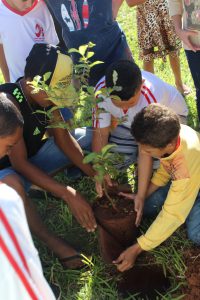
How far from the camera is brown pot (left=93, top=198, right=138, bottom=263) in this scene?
A: 228cm

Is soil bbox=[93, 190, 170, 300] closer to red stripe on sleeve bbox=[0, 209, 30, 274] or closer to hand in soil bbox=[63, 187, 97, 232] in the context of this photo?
hand in soil bbox=[63, 187, 97, 232]

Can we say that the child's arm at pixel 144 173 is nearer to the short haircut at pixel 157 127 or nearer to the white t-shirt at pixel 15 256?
the short haircut at pixel 157 127

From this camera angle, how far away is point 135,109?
2520mm

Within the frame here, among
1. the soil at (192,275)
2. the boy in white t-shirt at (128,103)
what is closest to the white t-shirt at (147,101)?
the boy in white t-shirt at (128,103)

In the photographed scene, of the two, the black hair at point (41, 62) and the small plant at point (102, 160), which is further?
the black hair at point (41, 62)

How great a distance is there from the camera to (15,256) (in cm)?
107

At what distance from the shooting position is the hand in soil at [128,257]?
2.25 metres

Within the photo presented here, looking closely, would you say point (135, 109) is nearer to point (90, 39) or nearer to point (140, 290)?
point (90, 39)

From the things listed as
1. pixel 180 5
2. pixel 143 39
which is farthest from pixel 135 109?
pixel 143 39

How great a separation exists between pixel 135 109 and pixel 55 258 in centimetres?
101

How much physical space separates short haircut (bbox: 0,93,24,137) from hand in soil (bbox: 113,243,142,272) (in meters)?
0.85

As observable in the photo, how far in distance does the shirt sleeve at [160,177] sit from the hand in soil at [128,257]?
421mm

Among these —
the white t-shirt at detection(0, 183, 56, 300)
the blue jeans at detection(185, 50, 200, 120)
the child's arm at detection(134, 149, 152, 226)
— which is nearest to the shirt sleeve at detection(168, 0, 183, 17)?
the blue jeans at detection(185, 50, 200, 120)

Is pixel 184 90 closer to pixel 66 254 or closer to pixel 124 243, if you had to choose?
pixel 124 243
